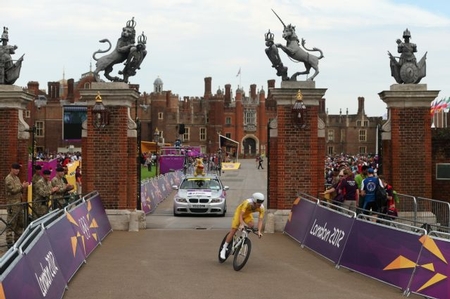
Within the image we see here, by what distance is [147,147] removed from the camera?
40.8 m


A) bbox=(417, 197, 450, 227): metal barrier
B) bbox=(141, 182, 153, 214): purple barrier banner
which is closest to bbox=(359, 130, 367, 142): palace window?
bbox=(141, 182, 153, 214): purple barrier banner

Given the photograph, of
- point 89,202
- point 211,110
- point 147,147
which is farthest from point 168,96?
point 89,202

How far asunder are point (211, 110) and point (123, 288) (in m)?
98.7

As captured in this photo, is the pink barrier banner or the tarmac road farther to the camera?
the pink barrier banner

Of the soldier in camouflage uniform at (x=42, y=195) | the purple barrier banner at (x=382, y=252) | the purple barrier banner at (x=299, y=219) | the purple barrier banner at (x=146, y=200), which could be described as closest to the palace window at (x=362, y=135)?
the purple barrier banner at (x=146, y=200)

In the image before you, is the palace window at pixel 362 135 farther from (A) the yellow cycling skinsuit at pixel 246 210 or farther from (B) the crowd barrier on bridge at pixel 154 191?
(A) the yellow cycling skinsuit at pixel 246 210

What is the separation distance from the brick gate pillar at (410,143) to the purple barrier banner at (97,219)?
6.97m

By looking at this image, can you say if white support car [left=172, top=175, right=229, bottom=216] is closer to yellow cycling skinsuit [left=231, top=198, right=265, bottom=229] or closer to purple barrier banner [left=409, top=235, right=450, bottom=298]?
yellow cycling skinsuit [left=231, top=198, right=265, bottom=229]

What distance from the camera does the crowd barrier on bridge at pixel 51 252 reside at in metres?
6.95

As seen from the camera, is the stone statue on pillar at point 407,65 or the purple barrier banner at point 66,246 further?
the stone statue on pillar at point 407,65

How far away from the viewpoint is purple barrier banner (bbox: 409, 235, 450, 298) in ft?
29.3

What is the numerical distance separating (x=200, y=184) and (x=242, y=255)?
1143 centimetres

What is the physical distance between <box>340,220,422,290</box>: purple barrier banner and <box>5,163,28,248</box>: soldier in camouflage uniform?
6199 millimetres

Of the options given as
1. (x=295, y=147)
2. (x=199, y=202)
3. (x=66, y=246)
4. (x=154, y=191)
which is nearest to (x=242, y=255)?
(x=66, y=246)
